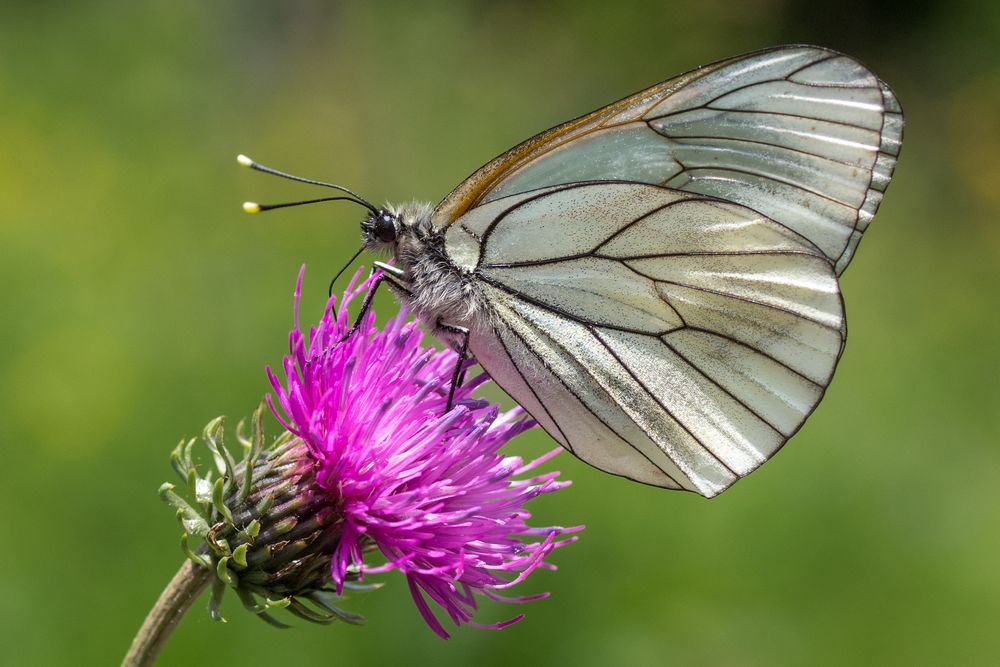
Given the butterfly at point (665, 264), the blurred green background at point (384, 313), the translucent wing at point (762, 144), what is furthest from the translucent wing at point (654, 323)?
the blurred green background at point (384, 313)

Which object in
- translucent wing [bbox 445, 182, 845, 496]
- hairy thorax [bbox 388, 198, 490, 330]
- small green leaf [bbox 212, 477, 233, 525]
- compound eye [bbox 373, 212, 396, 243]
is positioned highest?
compound eye [bbox 373, 212, 396, 243]

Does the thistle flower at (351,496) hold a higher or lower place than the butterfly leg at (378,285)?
lower

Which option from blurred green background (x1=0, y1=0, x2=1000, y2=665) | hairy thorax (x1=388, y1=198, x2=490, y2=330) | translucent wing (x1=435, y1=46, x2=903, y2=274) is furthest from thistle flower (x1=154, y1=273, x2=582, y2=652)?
blurred green background (x1=0, y1=0, x2=1000, y2=665)

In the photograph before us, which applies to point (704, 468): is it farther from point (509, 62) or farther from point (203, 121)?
point (509, 62)

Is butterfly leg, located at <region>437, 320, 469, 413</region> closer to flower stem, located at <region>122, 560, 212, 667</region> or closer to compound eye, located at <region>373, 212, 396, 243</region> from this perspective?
compound eye, located at <region>373, 212, 396, 243</region>

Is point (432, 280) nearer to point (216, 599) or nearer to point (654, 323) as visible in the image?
point (654, 323)

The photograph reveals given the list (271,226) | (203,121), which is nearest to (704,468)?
(271,226)

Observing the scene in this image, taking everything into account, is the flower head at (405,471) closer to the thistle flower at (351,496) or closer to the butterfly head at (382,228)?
the thistle flower at (351,496)

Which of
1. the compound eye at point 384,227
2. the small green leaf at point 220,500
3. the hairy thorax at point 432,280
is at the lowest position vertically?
the small green leaf at point 220,500
